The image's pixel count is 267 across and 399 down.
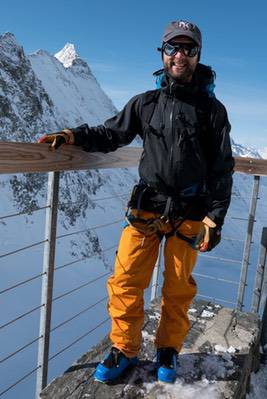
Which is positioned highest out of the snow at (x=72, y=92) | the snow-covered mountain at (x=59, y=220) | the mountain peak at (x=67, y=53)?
the mountain peak at (x=67, y=53)

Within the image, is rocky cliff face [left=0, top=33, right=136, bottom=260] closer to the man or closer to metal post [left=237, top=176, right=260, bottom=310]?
metal post [left=237, top=176, right=260, bottom=310]

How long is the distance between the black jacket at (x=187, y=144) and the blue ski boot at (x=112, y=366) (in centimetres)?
93

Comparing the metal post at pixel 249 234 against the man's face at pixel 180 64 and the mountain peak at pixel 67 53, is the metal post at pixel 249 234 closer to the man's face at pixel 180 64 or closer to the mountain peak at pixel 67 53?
the man's face at pixel 180 64

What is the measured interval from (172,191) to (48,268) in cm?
84

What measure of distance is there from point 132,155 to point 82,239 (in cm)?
4136

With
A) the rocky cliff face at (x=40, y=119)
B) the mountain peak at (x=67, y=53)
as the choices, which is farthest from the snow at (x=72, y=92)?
the mountain peak at (x=67, y=53)

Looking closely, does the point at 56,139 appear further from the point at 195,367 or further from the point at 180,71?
the point at 195,367

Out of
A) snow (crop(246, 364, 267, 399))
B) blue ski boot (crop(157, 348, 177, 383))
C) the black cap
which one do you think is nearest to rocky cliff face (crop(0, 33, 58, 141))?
snow (crop(246, 364, 267, 399))

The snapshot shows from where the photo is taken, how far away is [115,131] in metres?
2.59

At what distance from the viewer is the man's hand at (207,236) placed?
2.35m

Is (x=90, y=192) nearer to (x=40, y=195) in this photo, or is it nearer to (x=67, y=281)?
(x=40, y=195)

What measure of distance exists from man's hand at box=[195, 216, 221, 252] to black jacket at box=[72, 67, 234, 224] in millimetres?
42

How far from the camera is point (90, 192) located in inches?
2363

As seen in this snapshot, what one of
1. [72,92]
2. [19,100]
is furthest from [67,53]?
[19,100]
